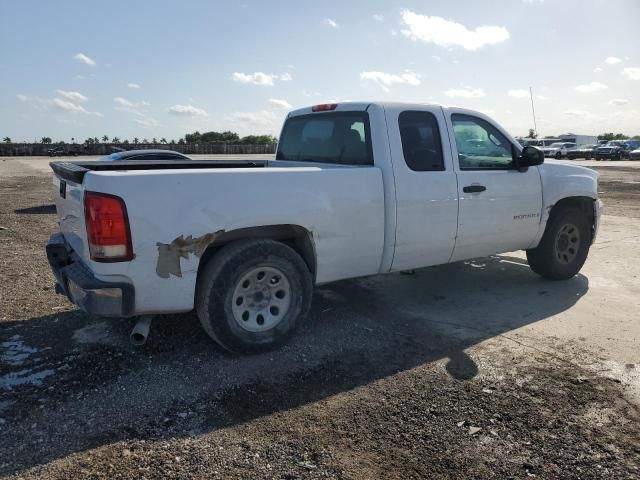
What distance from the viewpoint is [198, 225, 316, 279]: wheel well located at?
3795mm

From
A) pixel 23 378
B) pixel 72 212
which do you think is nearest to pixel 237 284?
pixel 72 212

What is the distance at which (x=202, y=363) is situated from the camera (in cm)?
389

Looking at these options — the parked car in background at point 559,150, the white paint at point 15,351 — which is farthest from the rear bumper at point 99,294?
the parked car in background at point 559,150

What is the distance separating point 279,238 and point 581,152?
5076 centimetres

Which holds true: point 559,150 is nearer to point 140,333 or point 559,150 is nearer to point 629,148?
point 629,148

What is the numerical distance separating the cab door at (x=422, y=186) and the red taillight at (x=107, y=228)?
2.23 meters

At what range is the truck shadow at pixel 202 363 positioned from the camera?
305 centimetres

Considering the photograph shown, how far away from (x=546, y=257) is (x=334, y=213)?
314 centimetres

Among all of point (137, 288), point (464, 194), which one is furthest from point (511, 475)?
point (464, 194)

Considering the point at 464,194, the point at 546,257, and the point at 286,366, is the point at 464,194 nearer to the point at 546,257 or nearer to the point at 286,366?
the point at 546,257

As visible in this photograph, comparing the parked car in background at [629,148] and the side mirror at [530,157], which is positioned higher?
the parked car in background at [629,148]

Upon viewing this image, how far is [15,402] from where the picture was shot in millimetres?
A: 3270

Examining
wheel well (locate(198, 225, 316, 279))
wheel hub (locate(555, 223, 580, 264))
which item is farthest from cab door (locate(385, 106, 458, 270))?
wheel hub (locate(555, 223, 580, 264))

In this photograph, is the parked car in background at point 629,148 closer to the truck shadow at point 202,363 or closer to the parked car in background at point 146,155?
the parked car in background at point 146,155
